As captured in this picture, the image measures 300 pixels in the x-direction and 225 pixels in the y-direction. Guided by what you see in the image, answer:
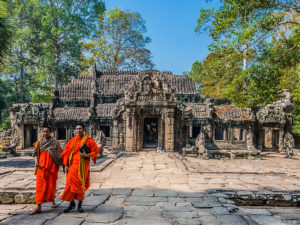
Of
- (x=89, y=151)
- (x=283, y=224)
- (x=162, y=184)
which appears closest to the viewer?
(x=283, y=224)

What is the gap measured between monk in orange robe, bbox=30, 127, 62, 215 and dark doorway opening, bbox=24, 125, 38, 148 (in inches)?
487

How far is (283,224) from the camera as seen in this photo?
379 cm

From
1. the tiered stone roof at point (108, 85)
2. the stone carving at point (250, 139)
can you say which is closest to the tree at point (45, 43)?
the tiered stone roof at point (108, 85)

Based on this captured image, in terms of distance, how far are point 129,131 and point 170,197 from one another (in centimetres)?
736

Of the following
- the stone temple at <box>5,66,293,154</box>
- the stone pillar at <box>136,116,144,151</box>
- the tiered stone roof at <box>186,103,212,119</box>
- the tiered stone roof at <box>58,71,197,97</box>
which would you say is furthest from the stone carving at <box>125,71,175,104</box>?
the tiered stone roof at <box>58,71,197,97</box>

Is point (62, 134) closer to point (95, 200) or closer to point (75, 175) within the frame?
point (95, 200)

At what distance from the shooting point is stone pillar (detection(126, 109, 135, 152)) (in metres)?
12.0

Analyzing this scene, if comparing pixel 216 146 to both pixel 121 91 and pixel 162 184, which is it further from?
pixel 162 184

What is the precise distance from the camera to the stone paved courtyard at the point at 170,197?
377 cm

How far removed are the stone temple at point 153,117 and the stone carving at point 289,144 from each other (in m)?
0.32

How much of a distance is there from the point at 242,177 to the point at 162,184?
9.10ft

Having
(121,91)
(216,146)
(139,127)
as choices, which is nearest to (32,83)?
(121,91)

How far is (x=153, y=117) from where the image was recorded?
12.7 metres


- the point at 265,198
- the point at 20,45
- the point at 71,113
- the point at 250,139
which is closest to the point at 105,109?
the point at 71,113
